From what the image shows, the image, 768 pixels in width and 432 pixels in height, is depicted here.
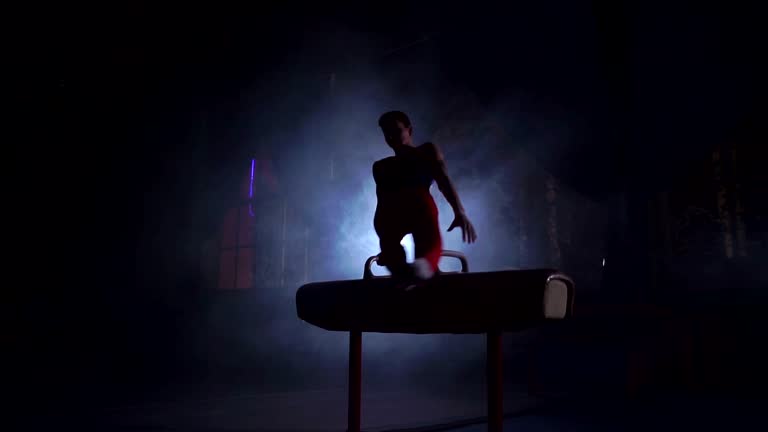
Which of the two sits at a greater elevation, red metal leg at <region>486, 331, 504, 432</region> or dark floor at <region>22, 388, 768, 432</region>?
red metal leg at <region>486, 331, 504, 432</region>

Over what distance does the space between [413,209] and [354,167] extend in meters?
4.78

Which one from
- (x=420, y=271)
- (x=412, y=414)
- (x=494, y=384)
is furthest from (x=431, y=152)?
(x=412, y=414)

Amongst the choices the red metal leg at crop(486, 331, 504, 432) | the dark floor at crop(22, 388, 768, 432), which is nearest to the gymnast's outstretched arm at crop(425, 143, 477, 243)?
the red metal leg at crop(486, 331, 504, 432)

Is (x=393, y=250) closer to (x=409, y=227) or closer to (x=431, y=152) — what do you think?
(x=409, y=227)

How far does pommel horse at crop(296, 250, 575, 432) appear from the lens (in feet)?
4.67

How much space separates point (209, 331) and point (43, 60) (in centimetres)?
313

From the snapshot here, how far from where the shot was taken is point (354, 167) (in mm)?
6297

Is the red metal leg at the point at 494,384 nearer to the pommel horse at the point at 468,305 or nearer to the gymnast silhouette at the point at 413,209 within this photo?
the pommel horse at the point at 468,305

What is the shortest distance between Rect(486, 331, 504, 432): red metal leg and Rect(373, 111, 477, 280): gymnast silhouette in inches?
10.6

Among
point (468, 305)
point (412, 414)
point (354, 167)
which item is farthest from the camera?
point (354, 167)

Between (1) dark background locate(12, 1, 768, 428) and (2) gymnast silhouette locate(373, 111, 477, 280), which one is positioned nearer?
(2) gymnast silhouette locate(373, 111, 477, 280)

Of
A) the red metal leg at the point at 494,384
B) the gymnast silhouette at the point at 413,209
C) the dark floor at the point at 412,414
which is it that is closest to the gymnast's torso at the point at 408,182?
the gymnast silhouette at the point at 413,209

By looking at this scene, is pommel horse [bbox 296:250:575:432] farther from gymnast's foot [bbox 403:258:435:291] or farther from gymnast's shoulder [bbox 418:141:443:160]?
gymnast's shoulder [bbox 418:141:443:160]

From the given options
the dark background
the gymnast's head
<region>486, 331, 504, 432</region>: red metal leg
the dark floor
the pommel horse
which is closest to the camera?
the pommel horse
